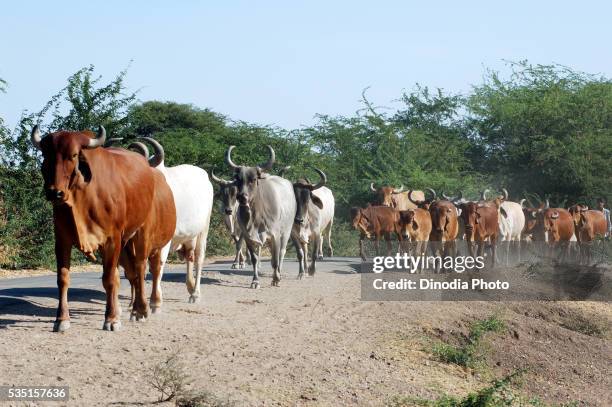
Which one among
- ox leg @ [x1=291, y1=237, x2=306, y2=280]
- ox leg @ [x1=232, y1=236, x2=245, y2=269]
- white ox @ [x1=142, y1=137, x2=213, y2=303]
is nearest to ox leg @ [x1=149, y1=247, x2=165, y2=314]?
white ox @ [x1=142, y1=137, x2=213, y2=303]

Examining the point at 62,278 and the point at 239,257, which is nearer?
the point at 62,278

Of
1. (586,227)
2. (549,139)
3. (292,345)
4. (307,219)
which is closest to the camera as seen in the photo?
(292,345)

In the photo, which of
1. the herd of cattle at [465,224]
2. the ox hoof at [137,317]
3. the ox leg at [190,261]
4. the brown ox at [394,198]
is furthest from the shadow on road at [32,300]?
the brown ox at [394,198]

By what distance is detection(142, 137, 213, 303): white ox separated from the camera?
13.7 meters

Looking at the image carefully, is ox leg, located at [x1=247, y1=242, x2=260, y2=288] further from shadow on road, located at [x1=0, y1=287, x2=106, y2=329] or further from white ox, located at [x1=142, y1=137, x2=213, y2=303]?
shadow on road, located at [x1=0, y1=287, x2=106, y2=329]

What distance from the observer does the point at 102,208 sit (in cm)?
1063

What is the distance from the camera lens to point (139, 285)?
11625 millimetres

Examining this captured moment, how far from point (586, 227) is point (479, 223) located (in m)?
8.34

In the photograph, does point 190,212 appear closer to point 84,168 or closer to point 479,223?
point 84,168

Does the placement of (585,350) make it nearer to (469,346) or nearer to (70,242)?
(469,346)

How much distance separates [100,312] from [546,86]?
36.0m

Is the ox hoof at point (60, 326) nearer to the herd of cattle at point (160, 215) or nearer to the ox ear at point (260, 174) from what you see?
the herd of cattle at point (160, 215)

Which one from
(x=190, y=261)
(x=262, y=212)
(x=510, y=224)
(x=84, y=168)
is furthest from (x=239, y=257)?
(x=84, y=168)

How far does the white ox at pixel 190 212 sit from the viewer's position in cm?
1370
